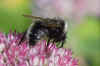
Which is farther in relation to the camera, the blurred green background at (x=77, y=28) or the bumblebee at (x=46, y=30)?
the blurred green background at (x=77, y=28)

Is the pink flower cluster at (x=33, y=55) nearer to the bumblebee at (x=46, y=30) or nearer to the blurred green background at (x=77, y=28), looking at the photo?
the bumblebee at (x=46, y=30)

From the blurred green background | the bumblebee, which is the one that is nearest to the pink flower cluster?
the bumblebee

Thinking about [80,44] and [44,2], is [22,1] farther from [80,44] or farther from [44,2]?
[80,44]

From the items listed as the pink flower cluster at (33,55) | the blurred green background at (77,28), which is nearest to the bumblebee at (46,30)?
the pink flower cluster at (33,55)

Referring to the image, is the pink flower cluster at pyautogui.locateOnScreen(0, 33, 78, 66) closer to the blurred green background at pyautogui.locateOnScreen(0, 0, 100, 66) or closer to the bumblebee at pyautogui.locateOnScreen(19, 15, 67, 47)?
the bumblebee at pyautogui.locateOnScreen(19, 15, 67, 47)

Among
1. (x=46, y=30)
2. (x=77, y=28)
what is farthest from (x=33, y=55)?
(x=77, y=28)

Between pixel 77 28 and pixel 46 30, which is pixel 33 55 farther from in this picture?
pixel 77 28
